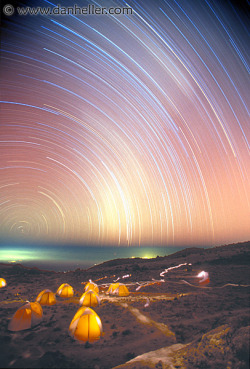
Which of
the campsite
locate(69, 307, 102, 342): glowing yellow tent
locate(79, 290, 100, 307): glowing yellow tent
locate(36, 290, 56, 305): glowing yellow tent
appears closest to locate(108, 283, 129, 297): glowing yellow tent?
the campsite

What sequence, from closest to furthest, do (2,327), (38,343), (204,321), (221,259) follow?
(38,343), (2,327), (204,321), (221,259)

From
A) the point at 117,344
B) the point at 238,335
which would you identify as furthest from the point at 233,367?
the point at 117,344

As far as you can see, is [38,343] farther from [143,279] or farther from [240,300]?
[143,279]

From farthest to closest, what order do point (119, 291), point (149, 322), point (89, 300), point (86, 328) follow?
point (119, 291)
point (89, 300)
point (149, 322)
point (86, 328)

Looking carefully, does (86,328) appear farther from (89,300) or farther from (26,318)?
(89,300)

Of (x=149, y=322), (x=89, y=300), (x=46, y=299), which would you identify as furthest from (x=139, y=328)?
(x=46, y=299)

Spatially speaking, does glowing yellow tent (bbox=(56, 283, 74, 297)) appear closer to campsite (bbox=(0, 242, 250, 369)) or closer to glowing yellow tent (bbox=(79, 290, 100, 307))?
campsite (bbox=(0, 242, 250, 369))
